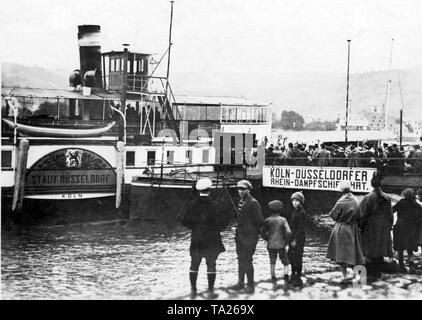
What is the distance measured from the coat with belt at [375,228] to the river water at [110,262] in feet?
2.39

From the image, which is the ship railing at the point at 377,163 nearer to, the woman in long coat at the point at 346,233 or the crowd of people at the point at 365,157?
the crowd of people at the point at 365,157

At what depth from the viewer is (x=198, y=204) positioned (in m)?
6.61

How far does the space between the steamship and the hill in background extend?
0.74m

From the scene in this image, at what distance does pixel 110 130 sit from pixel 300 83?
4.43 metres

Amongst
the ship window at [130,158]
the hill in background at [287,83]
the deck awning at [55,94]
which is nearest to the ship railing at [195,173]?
the ship window at [130,158]

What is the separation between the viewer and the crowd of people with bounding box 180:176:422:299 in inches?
260

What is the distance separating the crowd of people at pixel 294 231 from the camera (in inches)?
260

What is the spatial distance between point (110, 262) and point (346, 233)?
12.8 feet

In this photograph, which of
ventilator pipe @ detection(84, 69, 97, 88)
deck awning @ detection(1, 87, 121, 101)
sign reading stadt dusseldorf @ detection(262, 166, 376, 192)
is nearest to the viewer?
sign reading stadt dusseldorf @ detection(262, 166, 376, 192)

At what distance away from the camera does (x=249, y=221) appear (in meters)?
6.71

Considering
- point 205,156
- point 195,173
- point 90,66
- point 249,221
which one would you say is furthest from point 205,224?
point 90,66

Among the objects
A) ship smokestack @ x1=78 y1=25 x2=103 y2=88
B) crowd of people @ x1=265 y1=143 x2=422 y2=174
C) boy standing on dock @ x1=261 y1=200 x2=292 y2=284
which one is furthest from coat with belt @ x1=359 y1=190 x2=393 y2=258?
ship smokestack @ x1=78 y1=25 x2=103 y2=88

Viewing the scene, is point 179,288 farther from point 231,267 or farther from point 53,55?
point 53,55

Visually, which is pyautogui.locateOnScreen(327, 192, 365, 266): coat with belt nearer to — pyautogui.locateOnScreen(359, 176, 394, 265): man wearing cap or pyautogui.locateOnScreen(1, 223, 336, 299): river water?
pyautogui.locateOnScreen(359, 176, 394, 265): man wearing cap
